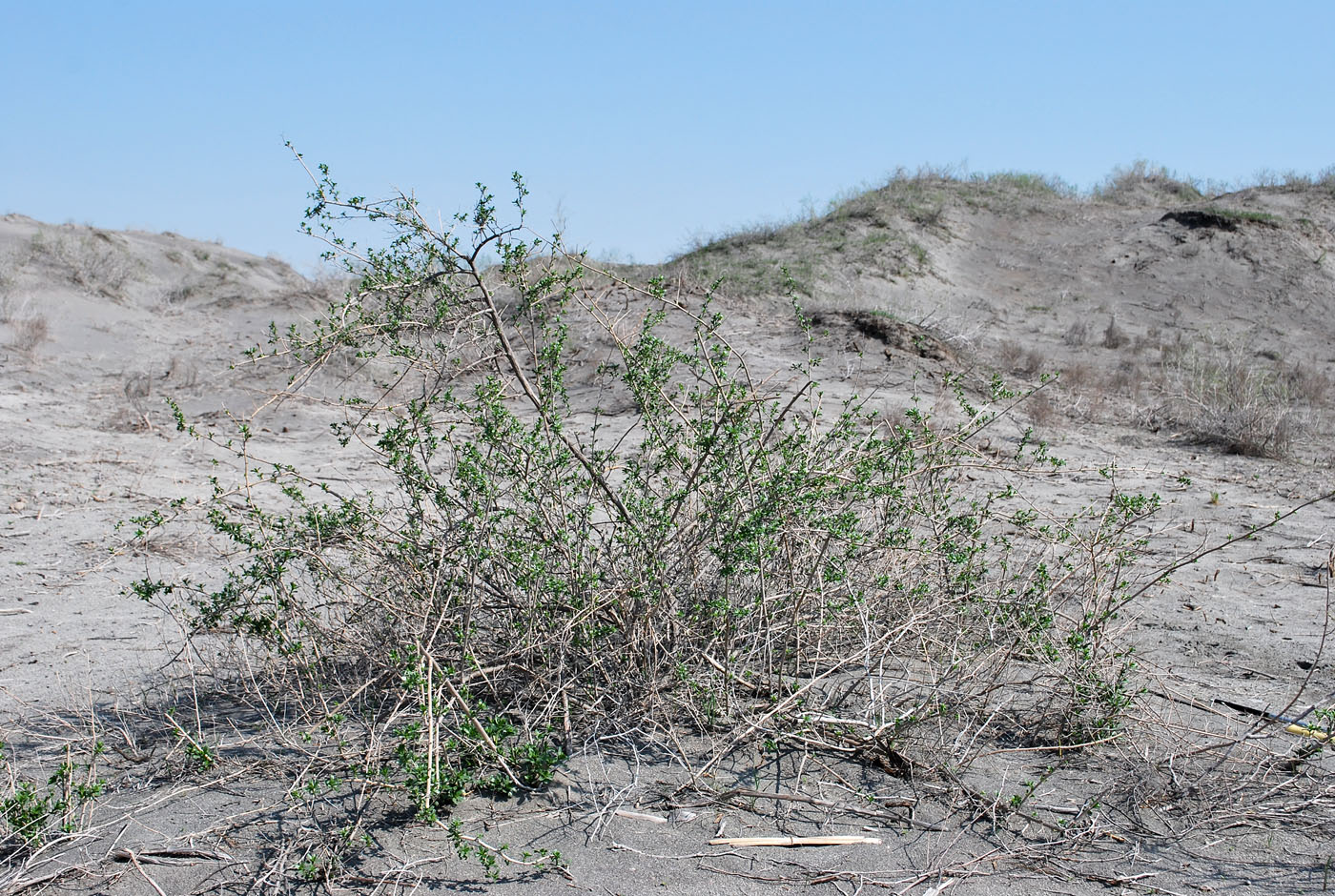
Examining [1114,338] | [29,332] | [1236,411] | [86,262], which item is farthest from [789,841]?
[86,262]

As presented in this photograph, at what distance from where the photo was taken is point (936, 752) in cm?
304

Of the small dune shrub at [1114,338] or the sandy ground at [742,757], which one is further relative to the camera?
the small dune shrub at [1114,338]

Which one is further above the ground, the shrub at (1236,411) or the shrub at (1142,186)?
the shrub at (1142,186)

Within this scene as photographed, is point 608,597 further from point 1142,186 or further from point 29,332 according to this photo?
point 1142,186

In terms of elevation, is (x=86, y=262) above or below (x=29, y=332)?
above

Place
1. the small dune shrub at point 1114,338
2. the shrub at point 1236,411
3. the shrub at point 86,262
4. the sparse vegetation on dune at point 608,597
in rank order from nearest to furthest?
1. the sparse vegetation on dune at point 608,597
2. the shrub at point 1236,411
3. the small dune shrub at point 1114,338
4. the shrub at point 86,262

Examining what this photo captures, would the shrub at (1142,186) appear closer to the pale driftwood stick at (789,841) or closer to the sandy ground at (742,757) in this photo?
the sandy ground at (742,757)

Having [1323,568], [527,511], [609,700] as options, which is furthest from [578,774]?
[1323,568]

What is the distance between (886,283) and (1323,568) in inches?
503

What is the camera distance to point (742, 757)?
3076 mm

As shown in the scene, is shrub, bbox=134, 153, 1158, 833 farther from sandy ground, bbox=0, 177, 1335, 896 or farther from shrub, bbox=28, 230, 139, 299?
shrub, bbox=28, 230, 139, 299

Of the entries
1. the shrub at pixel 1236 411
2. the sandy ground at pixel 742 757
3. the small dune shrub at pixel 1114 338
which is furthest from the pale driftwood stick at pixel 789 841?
the small dune shrub at pixel 1114 338

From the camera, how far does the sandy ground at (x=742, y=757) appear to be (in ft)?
8.43

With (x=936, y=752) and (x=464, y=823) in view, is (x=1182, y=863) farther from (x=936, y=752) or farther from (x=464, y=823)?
(x=464, y=823)
